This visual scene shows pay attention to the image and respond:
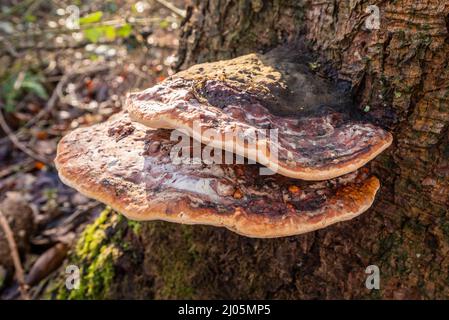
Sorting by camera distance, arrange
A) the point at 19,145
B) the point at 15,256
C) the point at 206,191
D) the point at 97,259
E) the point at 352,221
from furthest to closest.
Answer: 1. the point at 19,145
2. the point at 15,256
3. the point at 97,259
4. the point at 352,221
5. the point at 206,191

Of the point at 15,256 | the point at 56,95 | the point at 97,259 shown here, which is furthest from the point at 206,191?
the point at 56,95

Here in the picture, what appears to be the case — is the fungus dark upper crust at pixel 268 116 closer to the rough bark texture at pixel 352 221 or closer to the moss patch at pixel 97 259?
the rough bark texture at pixel 352 221

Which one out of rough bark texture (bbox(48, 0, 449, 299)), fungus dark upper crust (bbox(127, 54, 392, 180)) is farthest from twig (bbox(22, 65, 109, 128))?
fungus dark upper crust (bbox(127, 54, 392, 180))

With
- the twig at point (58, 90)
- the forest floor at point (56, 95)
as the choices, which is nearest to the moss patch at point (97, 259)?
the forest floor at point (56, 95)

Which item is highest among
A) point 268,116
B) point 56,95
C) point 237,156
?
point 268,116

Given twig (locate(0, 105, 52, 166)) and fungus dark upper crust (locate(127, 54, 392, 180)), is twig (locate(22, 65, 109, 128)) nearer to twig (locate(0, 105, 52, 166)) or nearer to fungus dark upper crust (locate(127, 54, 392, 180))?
twig (locate(0, 105, 52, 166))

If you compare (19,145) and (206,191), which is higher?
(206,191)

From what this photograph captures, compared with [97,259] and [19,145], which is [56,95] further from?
[97,259]

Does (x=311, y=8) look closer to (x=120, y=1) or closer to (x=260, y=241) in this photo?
(x=260, y=241)
